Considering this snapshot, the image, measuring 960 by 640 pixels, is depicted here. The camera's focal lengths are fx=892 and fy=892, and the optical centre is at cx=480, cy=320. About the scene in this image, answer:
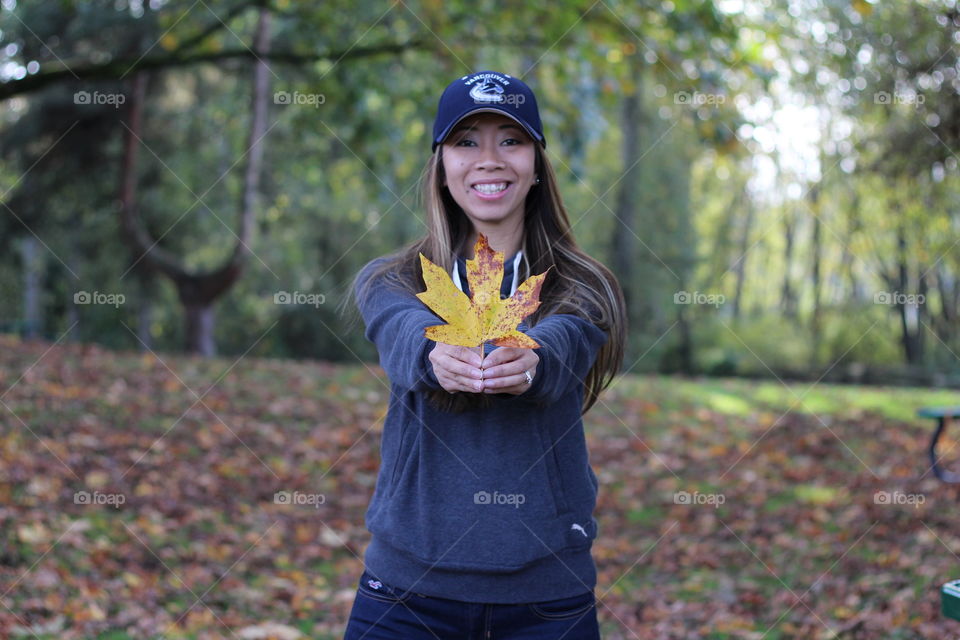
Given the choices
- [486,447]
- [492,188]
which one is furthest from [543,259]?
[486,447]

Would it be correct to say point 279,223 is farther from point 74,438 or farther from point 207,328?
point 74,438

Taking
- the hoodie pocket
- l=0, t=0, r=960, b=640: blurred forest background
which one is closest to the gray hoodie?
the hoodie pocket

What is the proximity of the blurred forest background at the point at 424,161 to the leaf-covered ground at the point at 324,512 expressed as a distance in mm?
1151

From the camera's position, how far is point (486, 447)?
158cm

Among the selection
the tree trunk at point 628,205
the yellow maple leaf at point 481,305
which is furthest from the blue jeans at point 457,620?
the tree trunk at point 628,205

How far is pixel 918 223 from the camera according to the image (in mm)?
12578

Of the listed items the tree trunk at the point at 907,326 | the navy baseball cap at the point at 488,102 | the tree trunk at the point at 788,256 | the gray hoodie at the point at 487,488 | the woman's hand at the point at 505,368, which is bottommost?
the gray hoodie at the point at 487,488

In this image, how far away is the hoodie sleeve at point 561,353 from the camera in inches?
58.5

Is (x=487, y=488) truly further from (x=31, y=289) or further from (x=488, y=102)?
(x=31, y=289)

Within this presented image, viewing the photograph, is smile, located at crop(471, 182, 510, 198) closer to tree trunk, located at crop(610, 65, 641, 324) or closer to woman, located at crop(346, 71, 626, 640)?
woman, located at crop(346, 71, 626, 640)

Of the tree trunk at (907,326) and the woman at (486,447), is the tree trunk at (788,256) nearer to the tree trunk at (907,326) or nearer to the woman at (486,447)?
the tree trunk at (907,326)

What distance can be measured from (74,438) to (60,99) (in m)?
6.97

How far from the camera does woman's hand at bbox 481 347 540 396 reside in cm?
140

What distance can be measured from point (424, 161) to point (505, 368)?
36.3ft
